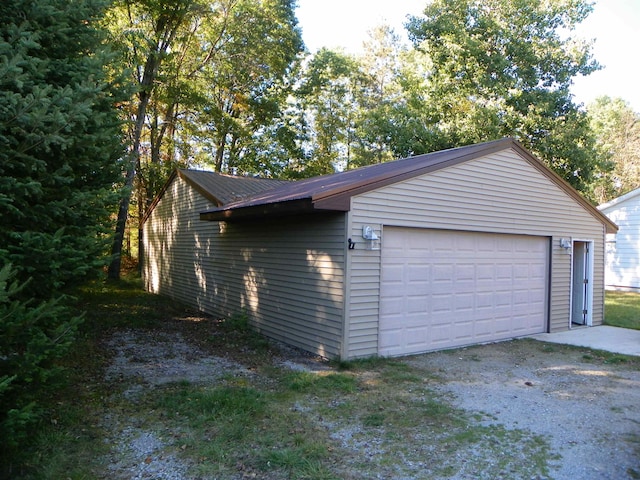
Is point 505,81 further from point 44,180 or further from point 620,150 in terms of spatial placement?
point 620,150

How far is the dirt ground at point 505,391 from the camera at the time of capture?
3854 millimetres

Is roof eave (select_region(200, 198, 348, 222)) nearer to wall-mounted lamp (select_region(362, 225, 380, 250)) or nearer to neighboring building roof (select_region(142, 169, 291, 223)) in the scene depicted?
wall-mounted lamp (select_region(362, 225, 380, 250))

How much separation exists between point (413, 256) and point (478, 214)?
169 cm

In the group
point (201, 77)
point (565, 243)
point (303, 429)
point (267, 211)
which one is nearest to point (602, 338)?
point (565, 243)

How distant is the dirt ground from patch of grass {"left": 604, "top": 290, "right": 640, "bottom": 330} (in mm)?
3795

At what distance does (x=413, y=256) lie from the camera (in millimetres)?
7590

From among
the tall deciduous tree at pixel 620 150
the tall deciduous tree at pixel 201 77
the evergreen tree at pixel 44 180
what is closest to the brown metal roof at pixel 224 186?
the tall deciduous tree at pixel 201 77

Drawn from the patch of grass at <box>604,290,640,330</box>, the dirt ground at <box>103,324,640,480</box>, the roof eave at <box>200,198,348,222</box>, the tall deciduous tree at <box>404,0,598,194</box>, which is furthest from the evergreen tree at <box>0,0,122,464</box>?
the tall deciduous tree at <box>404,0,598,194</box>

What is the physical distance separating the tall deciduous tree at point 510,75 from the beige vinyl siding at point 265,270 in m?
10.4

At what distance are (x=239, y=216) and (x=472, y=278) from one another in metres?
4.38

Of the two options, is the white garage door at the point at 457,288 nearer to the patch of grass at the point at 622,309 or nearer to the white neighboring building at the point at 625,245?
the patch of grass at the point at 622,309

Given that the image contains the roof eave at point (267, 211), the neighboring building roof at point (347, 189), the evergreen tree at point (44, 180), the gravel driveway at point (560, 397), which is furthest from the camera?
the roof eave at point (267, 211)

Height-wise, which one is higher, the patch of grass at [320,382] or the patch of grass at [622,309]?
the patch of grass at [622,309]

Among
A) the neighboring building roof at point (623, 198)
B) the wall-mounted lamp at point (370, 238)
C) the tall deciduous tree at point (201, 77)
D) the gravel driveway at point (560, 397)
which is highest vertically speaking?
the tall deciduous tree at point (201, 77)
